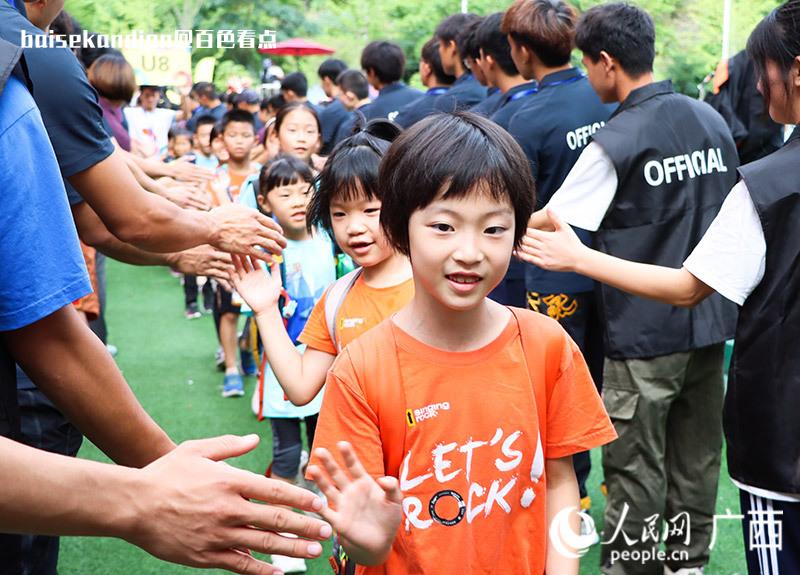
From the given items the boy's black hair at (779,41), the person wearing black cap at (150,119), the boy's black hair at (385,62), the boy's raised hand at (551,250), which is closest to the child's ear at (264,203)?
the boy's raised hand at (551,250)

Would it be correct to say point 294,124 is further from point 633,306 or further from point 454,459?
point 454,459

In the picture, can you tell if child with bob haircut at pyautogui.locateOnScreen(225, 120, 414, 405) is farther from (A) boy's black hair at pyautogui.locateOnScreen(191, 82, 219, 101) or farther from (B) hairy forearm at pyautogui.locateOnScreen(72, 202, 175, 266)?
(A) boy's black hair at pyautogui.locateOnScreen(191, 82, 219, 101)

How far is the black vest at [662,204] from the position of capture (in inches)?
142

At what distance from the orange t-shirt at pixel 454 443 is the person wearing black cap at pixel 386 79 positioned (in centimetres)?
550

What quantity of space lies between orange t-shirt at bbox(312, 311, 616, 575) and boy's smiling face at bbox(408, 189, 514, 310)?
0.14 m

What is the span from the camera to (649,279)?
104 inches

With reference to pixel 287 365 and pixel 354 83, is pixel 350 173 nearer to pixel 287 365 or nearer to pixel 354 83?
pixel 287 365

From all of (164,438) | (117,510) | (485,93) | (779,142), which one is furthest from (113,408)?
(779,142)

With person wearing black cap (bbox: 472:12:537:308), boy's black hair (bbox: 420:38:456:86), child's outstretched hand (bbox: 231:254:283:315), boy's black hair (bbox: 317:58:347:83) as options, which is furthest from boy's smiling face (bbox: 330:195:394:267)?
boy's black hair (bbox: 317:58:347:83)

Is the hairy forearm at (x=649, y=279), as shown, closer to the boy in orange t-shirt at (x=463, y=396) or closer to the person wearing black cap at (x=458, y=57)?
the boy in orange t-shirt at (x=463, y=396)

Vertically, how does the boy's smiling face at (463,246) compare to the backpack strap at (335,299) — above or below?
above

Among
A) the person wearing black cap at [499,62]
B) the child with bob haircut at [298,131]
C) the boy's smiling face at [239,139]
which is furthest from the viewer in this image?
the boy's smiling face at [239,139]

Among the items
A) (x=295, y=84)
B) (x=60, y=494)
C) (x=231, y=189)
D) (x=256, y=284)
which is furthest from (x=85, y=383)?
(x=295, y=84)

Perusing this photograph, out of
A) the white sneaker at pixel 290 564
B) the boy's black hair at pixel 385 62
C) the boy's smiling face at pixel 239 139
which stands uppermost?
the boy's black hair at pixel 385 62
